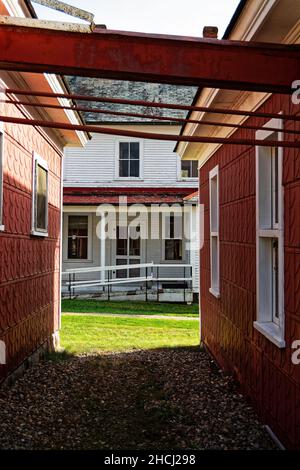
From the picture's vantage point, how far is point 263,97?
4.84 meters

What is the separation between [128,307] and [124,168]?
715 cm

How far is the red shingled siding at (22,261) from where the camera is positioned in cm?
589

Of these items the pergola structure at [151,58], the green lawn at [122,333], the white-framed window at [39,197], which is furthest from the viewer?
the green lawn at [122,333]

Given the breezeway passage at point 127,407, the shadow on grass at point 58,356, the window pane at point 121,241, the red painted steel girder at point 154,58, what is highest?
the red painted steel girder at point 154,58

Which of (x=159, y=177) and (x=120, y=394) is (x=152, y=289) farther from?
(x=120, y=394)

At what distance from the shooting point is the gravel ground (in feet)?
15.0

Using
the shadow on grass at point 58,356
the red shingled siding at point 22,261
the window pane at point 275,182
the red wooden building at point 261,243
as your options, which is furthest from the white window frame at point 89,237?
the window pane at point 275,182

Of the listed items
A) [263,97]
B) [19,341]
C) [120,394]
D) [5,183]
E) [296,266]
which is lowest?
[120,394]

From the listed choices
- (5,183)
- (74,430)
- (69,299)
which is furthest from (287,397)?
(69,299)

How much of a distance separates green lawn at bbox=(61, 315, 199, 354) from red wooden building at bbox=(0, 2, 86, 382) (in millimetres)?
817

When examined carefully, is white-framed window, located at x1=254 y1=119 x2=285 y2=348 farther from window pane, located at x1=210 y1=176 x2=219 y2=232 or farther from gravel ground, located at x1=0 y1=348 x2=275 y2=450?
window pane, located at x1=210 y1=176 x2=219 y2=232

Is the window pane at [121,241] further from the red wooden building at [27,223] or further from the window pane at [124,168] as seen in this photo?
the red wooden building at [27,223]

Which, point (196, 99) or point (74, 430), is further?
point (196, 99)

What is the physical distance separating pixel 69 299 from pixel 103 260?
2.09 meters
